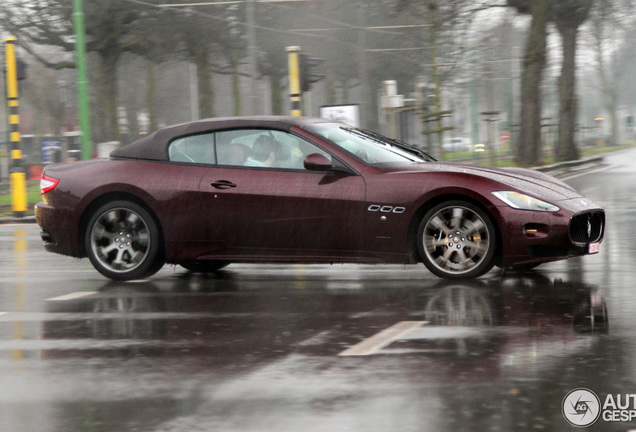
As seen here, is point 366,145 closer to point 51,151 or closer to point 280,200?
point 280,200

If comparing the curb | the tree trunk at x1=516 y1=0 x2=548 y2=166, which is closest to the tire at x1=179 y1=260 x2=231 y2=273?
the curb

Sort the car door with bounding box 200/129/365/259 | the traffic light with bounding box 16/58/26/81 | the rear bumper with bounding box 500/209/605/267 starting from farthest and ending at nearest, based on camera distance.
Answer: the traffic light with bounding box 16/58/26/81
the car door with bounding box 200/129/365/259
the rear bumper with bounding box 500/209/605/267

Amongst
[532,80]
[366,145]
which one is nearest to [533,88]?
[532,80]

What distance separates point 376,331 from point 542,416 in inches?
85.8

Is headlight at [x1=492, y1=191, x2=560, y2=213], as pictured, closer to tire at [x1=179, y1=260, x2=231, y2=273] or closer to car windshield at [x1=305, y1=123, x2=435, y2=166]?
car windshield at [x1=305, y1=123, x2=435, y2=166]

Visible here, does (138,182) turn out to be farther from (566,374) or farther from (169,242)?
(566,374)

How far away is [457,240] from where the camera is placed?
8.36m

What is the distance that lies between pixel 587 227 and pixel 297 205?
2.28m

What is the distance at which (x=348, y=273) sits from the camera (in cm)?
950

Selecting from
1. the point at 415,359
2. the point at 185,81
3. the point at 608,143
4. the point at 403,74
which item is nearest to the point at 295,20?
the point at 403,74

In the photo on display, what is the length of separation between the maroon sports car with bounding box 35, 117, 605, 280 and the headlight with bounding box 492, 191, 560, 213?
11mm

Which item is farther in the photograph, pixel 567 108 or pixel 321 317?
pixel 567 108

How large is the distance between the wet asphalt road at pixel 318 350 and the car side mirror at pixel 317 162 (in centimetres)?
95

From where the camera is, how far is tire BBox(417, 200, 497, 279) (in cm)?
828
